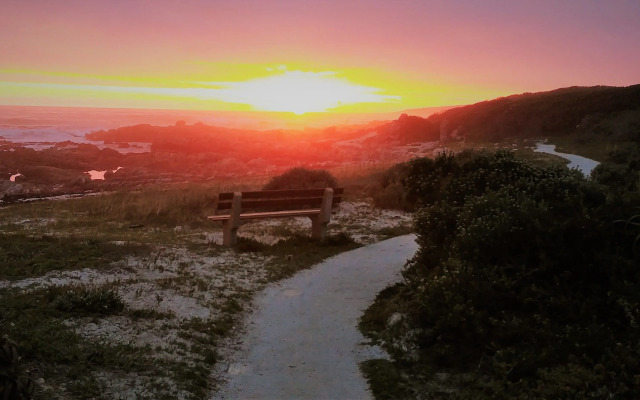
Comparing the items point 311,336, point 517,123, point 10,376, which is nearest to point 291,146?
point 517,123

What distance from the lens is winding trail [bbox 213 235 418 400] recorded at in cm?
520

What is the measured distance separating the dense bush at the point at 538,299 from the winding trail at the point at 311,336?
2.98 ft

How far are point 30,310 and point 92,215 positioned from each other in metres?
11.4

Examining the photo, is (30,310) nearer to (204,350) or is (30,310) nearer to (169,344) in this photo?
(169,344)

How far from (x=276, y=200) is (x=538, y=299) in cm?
641

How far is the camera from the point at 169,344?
19.1ft

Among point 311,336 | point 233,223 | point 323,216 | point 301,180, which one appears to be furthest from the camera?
point 301,180

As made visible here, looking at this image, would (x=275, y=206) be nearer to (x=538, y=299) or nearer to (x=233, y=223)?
(x=233, y=223)

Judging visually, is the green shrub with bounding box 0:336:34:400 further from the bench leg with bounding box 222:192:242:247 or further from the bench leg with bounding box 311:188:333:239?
the bench leg with bounding box 311:188:333:239

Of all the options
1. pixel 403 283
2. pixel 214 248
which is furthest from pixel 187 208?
pixel 403 283

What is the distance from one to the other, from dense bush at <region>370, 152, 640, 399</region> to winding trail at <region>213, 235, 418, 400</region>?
908 millimetres

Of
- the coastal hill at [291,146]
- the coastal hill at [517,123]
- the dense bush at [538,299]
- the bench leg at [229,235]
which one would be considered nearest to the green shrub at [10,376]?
the dense bush at [538,299]

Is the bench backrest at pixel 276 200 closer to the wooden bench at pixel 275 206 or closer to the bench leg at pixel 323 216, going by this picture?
the wooden bench at pixel 275 206

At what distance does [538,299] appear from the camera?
571 centimetres
